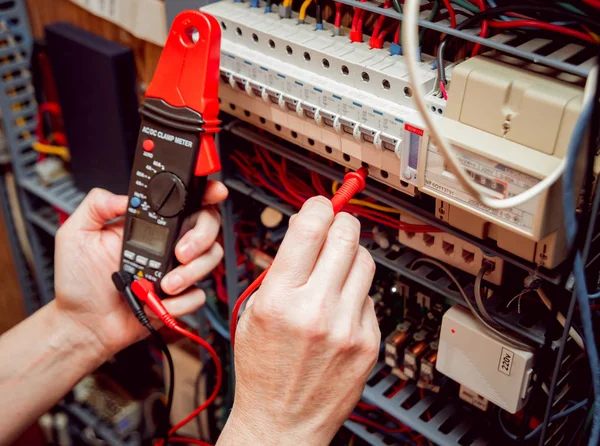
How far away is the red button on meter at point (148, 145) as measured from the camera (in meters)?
0.98

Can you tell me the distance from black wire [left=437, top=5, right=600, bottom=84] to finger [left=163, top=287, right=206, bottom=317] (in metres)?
0.57

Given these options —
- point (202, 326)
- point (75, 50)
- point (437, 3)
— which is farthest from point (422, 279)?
point (75, 50)

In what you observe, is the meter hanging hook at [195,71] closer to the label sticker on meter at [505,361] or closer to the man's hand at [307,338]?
the man's hand at [307,338]

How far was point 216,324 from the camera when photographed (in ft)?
4.50

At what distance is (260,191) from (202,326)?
0.43 meters

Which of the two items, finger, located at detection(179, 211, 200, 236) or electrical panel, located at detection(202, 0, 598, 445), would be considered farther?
finger, located at detection(179, 211, 200, 236)

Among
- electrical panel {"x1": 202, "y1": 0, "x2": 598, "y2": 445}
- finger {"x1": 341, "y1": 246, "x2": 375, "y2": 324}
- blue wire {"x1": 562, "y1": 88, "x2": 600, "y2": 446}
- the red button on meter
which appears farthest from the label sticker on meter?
the red button on meter

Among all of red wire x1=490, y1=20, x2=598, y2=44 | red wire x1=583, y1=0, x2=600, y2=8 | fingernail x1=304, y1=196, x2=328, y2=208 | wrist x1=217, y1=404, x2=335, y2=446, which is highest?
red wire x1=583, y1=0, x2=600, y2=8

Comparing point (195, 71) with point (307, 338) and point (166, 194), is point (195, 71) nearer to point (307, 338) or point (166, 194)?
point (166, 194)

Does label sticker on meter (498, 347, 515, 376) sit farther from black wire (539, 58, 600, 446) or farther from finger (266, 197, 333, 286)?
finger (266, 197, 333, 286)

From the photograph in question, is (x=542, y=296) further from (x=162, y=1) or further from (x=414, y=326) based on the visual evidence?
(x=162, y=1)

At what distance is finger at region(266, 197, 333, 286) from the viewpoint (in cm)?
72

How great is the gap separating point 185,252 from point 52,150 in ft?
2.92

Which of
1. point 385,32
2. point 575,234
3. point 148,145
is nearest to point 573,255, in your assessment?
point 575,234
